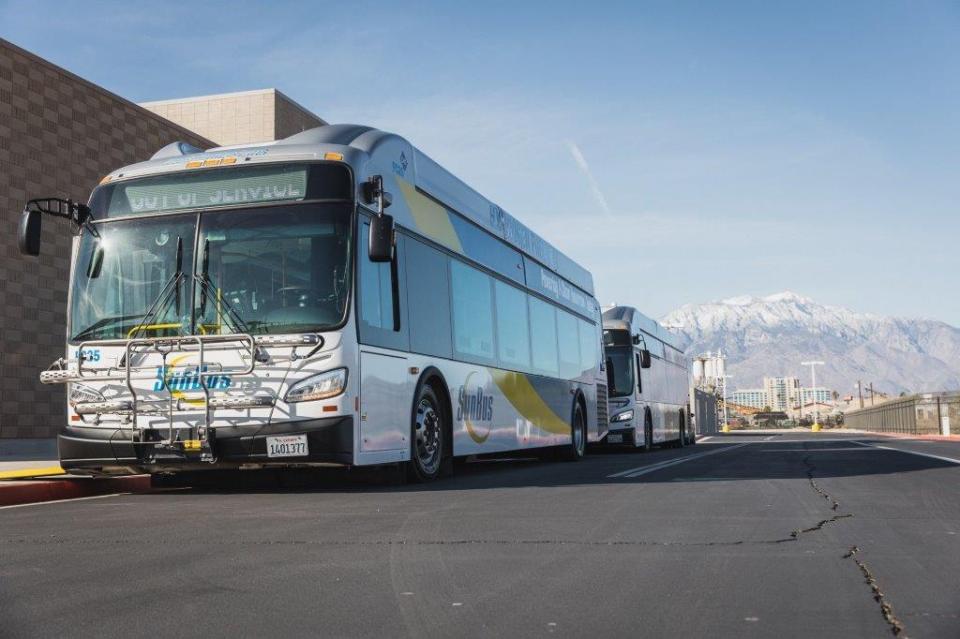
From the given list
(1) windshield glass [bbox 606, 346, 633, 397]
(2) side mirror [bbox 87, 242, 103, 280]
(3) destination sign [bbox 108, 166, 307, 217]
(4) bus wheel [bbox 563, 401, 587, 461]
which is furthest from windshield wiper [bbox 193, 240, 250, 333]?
(1) windshield glass [bbox 606, 346, 633, 397]

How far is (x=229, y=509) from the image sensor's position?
9.23m

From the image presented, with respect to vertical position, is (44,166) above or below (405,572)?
above

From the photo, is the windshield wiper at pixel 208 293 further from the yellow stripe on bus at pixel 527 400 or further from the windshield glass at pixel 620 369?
the windshield glass at pixel 620 369

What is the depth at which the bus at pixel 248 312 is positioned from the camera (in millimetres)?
10180

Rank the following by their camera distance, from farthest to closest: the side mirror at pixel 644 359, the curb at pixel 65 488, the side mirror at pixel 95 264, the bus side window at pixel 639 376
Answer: the side mirror at pixel 644 359, the bus side window at pixel 639 376, the side mirror at pixel 95 264, the curb at pixel 65 488

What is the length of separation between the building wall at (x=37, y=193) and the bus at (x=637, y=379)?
12.9 metres

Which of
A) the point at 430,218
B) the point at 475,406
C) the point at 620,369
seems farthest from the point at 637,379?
the point at 430,218

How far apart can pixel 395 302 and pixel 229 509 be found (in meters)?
3.06

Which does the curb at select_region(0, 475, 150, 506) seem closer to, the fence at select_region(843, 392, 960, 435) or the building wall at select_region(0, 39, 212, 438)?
the building wall at select_region(0, 39, 212, 438)

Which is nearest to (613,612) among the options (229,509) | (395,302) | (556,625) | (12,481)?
(556,625)

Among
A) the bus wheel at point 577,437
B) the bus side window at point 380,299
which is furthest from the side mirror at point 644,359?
the bus side window at point 380,299

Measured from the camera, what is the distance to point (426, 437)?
12.3 meters

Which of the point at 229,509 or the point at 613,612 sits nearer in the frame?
the point at 613,612

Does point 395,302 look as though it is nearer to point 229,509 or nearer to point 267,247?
point 267,247
